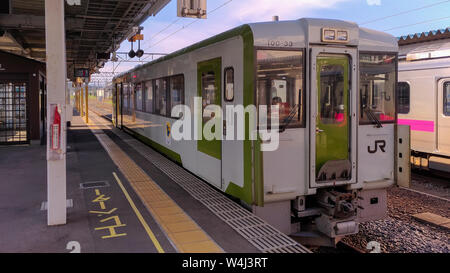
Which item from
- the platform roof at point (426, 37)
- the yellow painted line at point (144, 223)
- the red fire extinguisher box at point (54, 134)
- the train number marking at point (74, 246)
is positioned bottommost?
the train number marking at point (74, 246)

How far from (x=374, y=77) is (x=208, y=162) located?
308 cm

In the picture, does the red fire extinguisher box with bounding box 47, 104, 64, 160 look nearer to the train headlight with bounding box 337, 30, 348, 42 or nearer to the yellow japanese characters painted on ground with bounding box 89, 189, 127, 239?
the yellow japanese characters painted on ground with bounding box 89, 189, 127, 239

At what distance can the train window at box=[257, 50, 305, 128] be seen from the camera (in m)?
5.27

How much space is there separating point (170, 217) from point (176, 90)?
154 inches

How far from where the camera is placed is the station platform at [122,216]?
186 inches

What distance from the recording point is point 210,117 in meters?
6.89

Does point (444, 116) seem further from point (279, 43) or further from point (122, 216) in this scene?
point (122, 216)

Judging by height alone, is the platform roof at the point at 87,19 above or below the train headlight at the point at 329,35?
above

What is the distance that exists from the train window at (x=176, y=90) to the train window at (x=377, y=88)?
12.8 ft

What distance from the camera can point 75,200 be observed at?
6598 mm

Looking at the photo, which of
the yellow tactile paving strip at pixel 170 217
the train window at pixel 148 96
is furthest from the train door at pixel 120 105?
the yellow tactile paving strip at pixel 170 217

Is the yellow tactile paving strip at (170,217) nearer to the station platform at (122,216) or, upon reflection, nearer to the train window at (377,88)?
the station platform at (122,216)
